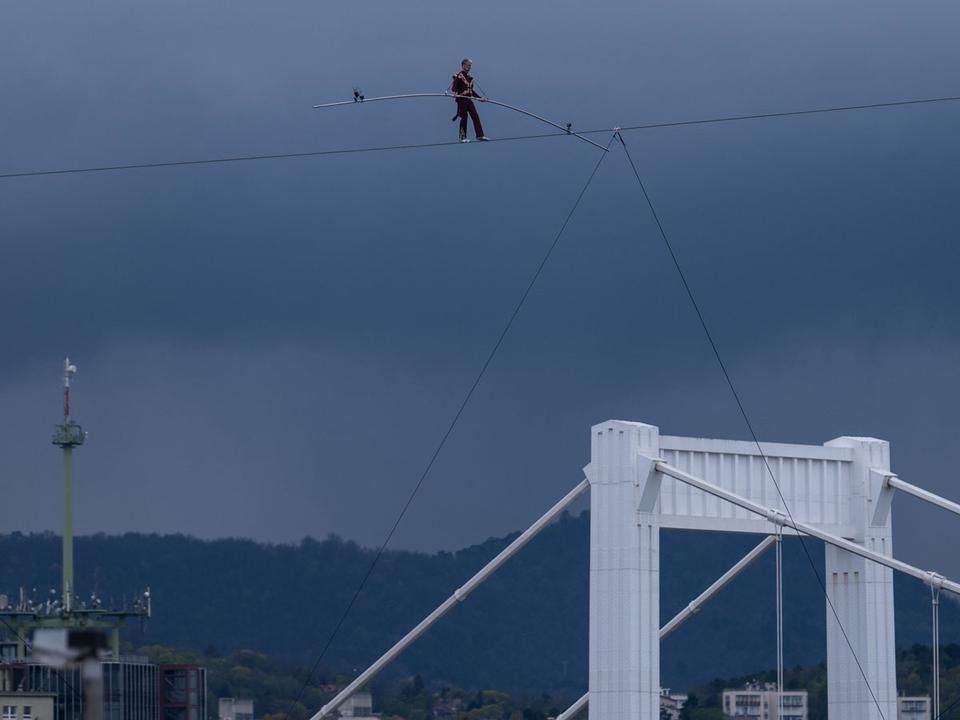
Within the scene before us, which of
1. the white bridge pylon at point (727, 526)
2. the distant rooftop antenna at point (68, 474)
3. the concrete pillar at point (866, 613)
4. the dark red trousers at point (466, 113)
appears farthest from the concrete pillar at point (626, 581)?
the distant rooftop antenna at point (68, 474)

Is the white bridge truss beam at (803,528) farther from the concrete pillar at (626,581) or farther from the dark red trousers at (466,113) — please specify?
the dark red trousers at (466,113)

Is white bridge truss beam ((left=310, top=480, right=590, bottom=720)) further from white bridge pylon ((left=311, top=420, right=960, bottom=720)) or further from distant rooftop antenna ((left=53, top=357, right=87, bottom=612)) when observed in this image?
distant rooftop antenna ((left=53, top=357, right=87, bottom=612))

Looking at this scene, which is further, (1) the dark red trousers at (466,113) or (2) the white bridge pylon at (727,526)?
(2) the white bridge pylon at (727,526)

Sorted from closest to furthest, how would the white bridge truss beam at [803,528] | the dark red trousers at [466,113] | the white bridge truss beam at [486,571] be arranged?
the dark red trousers at [466,113]
the white bridge truss beam at [803,528]
the white bridge truss beam at [486,571]

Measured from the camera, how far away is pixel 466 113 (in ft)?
109

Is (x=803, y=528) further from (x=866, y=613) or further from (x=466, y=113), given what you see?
(x=466, y=113)

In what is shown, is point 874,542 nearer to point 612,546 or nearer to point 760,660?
point 612,546

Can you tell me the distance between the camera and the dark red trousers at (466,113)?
3316 cm

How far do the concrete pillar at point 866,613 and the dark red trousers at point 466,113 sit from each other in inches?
567

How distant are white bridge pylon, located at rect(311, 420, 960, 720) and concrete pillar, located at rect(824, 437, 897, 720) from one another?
2 cm

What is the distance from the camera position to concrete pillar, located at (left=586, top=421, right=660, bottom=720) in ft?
129

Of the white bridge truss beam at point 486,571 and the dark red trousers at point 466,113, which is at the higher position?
the dark red trousers at point 466,113

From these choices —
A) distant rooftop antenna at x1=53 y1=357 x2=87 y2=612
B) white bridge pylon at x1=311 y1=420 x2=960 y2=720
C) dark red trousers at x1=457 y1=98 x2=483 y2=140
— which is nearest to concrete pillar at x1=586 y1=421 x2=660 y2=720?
white bridge pylon at x1=311 y1=420 x2=960 y2=720

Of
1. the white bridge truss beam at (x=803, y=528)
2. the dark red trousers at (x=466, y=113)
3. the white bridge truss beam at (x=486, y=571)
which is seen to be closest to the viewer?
the dark red trousers at (x=466, y=113)
